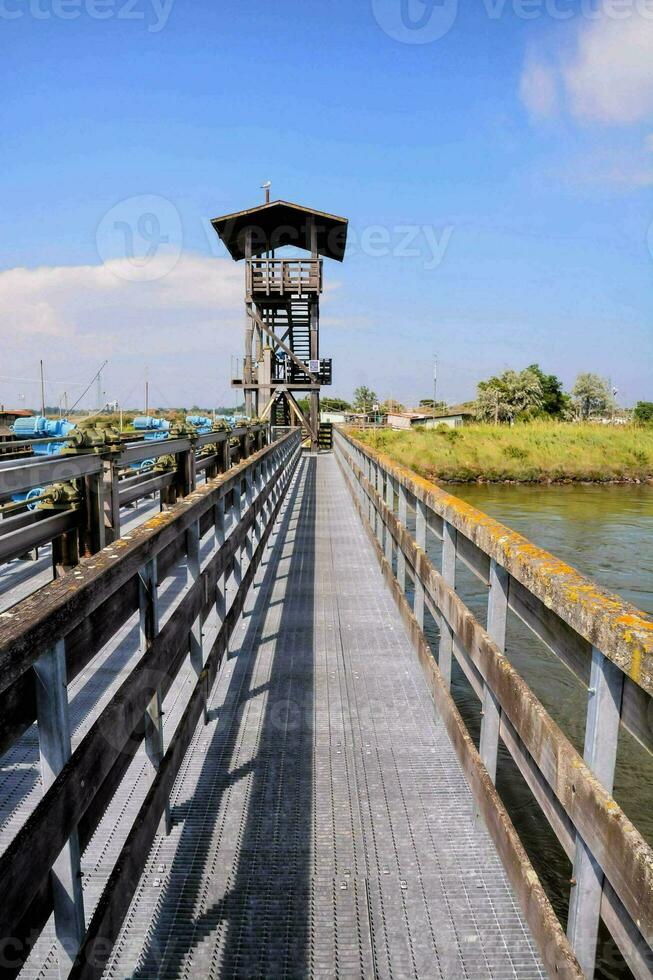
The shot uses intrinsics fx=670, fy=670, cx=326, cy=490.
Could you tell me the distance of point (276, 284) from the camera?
71.4ft

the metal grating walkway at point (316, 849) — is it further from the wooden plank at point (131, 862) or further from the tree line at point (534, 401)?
the tree line at point (534, 401)

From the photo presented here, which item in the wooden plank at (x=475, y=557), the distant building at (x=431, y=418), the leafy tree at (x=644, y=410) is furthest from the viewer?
the leafy tree at (x=644, y=410)

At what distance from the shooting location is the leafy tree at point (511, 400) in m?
74.4

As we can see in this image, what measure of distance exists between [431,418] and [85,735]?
78458mm

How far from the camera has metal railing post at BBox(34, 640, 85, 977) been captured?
4.19 feet

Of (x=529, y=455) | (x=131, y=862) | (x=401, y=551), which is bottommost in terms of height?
(x=529, y=455)

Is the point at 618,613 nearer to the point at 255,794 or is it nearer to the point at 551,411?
the point at 255,794

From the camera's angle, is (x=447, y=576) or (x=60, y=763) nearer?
(x=60, y=763)

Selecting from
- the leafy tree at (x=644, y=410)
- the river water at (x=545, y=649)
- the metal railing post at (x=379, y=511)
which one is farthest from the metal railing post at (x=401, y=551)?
the leafy tree at (x=644, y=410)

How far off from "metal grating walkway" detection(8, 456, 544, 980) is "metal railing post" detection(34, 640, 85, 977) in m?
0.55

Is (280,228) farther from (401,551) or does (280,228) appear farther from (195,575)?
(195,575)

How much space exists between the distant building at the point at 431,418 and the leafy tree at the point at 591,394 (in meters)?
→ 23.6

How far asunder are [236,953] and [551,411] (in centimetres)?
9046

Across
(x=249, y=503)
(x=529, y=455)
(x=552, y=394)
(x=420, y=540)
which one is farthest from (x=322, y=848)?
(x=552, y=394)
